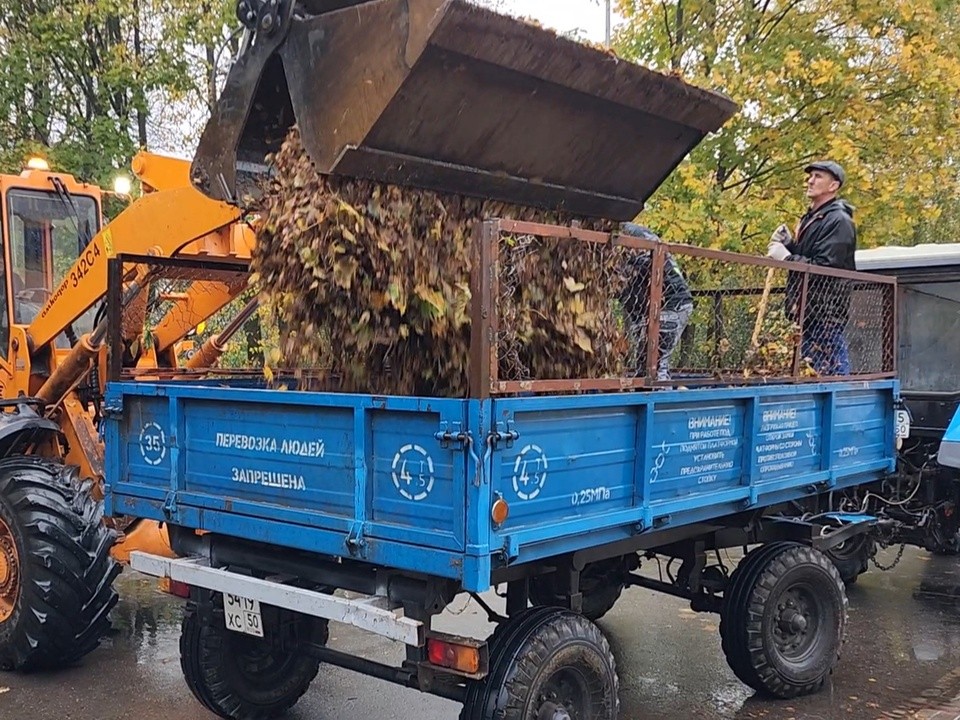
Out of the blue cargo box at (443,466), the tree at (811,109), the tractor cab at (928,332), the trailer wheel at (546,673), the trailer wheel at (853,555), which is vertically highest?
the tree at (811,109)

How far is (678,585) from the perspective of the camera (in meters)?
5.03

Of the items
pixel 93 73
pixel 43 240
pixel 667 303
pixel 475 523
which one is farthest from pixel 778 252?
pixel 93 73

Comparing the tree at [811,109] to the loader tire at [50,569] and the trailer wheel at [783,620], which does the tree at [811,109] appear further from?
the loader tire at [50,569]

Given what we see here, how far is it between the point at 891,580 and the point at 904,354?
1.90m

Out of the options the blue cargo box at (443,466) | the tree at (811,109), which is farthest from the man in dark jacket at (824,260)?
the tree at (811,109)

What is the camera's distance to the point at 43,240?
21.4 ft

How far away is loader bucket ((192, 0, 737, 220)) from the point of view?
3.48 meters

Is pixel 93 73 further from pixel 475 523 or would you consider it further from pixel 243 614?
pixel 475 523

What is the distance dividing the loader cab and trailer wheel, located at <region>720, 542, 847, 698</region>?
172 inches

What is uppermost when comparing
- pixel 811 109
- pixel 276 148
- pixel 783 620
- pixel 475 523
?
pixel 811 109

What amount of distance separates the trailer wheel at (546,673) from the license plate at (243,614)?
3.08ft

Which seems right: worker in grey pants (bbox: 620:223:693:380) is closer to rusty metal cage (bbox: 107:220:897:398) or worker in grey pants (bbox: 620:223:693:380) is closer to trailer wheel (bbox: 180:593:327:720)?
rusty metal cage (bbox: 107:220:897:398)

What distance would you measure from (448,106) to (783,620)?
317 cm

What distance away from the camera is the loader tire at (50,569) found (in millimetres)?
4895
